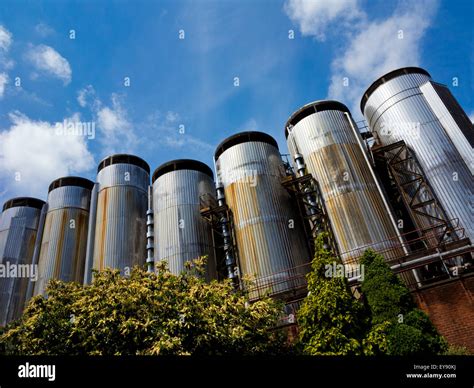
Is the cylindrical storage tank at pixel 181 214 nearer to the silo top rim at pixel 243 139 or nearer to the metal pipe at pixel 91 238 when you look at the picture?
the silo top rim at pixel 243 139

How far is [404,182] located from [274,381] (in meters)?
24.2

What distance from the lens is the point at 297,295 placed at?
80.1 feet

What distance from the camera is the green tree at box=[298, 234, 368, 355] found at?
1588 cm

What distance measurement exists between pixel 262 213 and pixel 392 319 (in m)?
14.7

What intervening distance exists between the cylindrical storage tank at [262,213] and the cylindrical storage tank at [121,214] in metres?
9.39

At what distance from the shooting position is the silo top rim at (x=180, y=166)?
36.7 meters

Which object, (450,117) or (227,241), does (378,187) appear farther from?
(227,241)

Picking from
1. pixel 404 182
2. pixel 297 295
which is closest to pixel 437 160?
pixel 404 182

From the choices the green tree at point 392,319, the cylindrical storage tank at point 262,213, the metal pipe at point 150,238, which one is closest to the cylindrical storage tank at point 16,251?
the metal pipe at point 150,238

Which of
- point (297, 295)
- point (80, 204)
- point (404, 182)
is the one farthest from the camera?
point (80, 204)

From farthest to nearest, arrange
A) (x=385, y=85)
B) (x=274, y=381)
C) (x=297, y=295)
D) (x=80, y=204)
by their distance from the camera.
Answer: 1. (x=80, y=204)
2. (x=385, y=85)
3. (x=297, y=295)
4. (x=274, y=381)

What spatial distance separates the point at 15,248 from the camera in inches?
1527

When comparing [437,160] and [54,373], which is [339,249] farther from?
[54,373]

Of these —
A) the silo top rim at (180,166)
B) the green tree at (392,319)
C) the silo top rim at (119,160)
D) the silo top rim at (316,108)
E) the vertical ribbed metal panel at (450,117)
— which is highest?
the silo top rim at (119,160)
